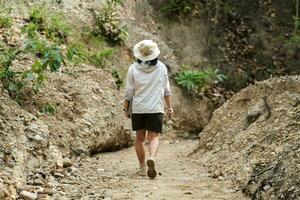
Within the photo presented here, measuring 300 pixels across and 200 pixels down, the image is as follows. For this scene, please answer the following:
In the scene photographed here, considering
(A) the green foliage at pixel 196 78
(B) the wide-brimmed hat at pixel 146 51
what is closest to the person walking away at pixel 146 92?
(B) the wide-brimmed hat at pixel 146 51

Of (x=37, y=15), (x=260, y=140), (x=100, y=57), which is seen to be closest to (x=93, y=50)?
(x=100, y=57)

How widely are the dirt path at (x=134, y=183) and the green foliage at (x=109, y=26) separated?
5.35 metres

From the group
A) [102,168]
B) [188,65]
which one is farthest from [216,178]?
[188,65]

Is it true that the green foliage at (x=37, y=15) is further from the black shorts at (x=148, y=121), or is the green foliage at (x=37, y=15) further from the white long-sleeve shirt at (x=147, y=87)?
the black shorts at (x=148, y=121)

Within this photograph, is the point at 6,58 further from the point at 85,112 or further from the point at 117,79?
the point at 117,79

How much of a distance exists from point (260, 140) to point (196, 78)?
736cm

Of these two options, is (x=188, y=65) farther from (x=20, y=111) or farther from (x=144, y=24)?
(x=20, y=111)

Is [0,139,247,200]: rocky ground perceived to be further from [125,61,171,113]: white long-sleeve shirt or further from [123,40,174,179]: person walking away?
[125,61,171,113]: white long-sleeve shirt

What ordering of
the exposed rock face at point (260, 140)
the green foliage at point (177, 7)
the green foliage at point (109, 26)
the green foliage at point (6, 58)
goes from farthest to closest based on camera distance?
the green foliage at point (177, 7) < the green foliage at point (109, 26) < the green foliage at point (6, 58) < the exposed rock face at point (260, 140)

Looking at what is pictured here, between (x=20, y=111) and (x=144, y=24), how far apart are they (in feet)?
28.6

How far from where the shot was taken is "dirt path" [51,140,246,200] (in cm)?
518

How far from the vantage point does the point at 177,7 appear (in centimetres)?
1580

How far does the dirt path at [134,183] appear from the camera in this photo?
204 inches

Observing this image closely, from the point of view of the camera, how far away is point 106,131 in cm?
913
